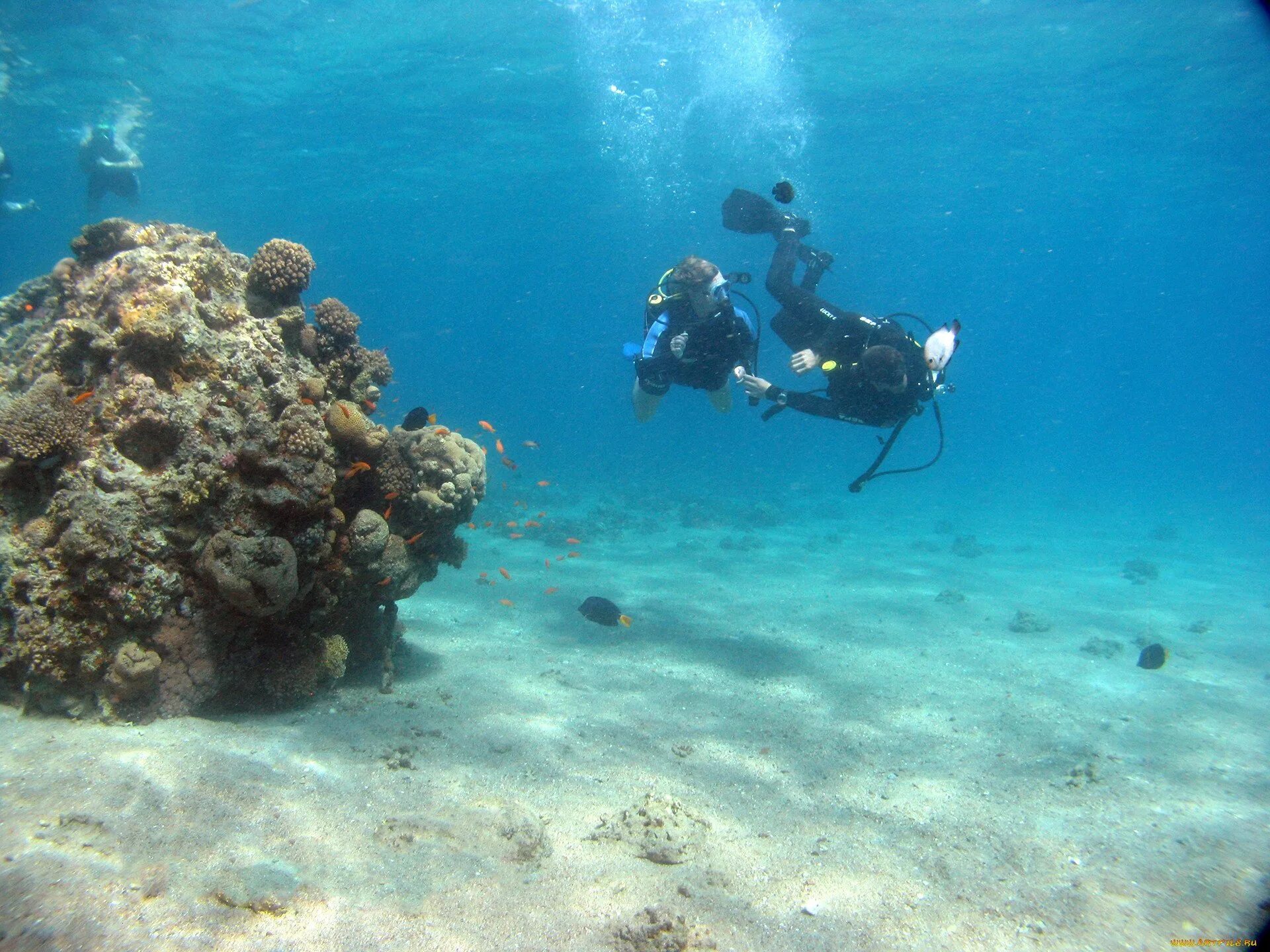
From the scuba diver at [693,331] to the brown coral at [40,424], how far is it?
655cm

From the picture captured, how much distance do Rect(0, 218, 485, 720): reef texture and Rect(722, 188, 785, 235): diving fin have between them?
8.26 metres

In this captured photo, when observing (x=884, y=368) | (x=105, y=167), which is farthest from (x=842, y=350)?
(x=105, y=167)

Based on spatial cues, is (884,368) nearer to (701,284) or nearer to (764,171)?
(701,284)

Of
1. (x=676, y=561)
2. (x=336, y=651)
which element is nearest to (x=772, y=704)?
(x=336, y=651)

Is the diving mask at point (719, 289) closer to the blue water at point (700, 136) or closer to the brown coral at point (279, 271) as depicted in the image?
the brown coral at point (279, 271)

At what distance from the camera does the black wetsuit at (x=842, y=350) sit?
773 centimetres

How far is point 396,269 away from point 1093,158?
76.6m

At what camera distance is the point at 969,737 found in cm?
672

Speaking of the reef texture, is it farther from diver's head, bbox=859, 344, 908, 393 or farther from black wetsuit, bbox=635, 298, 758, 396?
diver's head, bbox=859, 344, 908, 393

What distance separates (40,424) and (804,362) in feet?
25.3

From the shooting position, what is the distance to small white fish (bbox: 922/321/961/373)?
701cm

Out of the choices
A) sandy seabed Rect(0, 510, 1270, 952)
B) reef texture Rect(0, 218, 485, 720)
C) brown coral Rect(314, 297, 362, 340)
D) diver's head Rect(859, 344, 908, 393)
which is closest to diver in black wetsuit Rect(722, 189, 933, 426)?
diver's head Rect(859, 344, 908, 393)

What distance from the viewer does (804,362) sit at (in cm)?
791

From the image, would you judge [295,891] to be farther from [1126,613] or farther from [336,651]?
[1126,613]
